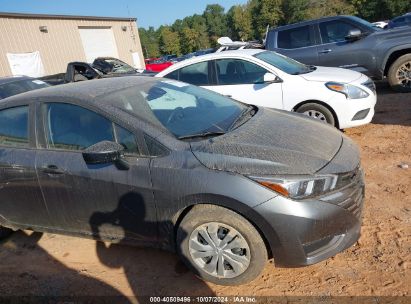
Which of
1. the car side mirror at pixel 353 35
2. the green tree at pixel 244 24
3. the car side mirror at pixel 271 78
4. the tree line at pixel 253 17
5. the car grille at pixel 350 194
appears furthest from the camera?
the green tree at pixel 244 24

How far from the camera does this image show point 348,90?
5379 millimetres

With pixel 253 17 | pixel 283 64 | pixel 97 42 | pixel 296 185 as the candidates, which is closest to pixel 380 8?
pixel 253 17

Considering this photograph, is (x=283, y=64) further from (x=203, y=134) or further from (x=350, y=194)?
(x=350, y=194)

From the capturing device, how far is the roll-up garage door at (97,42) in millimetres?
23594

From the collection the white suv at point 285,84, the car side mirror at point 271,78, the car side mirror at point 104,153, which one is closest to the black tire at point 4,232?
the car side mirror at point 104,153

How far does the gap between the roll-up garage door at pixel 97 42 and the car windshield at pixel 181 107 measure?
21625 millimetres

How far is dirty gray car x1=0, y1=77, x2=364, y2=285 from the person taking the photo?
2.60 m

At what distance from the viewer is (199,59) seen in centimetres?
619

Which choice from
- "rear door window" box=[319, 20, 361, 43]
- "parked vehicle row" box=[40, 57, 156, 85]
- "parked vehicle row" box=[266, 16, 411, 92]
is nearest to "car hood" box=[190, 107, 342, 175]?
"parked vehicle row" box=[266, 16, 411, 92]

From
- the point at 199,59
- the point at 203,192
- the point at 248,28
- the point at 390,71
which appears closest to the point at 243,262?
the point at 203,192

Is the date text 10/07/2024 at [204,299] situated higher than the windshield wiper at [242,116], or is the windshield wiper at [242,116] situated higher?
the windshield wiper at [242,116]

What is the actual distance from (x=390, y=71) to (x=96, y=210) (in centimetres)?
697

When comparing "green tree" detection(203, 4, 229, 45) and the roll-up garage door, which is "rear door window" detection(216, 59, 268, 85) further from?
"green tree" detection(203, 4, 229, 45)

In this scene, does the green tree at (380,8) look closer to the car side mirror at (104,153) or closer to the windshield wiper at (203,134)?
the windshield wiper at (203,134)
